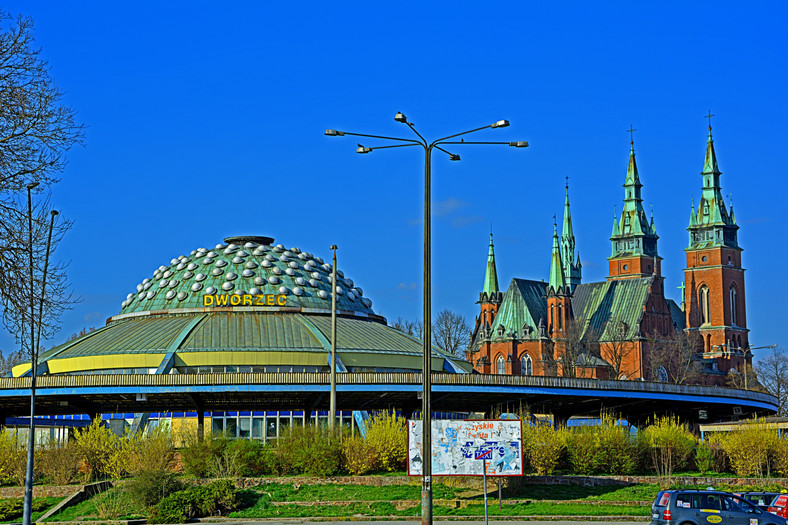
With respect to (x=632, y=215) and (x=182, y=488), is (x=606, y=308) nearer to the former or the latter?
(x=632, y=215)

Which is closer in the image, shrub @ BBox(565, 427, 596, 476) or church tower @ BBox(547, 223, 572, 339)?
shrub @ BBox(565, 427, 596, 476)

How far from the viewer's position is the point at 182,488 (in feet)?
133

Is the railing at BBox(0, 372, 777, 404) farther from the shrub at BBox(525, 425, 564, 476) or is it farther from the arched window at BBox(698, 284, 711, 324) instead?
the arched window at BBox(698, 284, 711, 324)

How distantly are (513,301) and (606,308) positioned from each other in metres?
14.2

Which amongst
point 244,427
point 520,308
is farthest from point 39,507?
point 520,308

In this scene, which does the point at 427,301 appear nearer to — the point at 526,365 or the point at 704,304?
the point at 526,365

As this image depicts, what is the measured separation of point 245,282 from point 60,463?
3754cm

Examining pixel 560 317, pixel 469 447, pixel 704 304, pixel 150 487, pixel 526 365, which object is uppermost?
pixel 704 304

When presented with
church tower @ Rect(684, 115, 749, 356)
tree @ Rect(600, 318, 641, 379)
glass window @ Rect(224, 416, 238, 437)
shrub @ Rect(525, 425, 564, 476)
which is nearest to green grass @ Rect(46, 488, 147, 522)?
shrub @ Rect(525, 425, 564, 476)

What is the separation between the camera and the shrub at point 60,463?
45.2 meters

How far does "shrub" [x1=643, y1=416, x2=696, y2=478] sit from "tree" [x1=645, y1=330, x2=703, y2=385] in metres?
96.5

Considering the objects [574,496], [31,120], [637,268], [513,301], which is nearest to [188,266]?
[574,496]

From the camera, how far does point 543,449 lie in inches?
1797

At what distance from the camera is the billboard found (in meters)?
38.5
